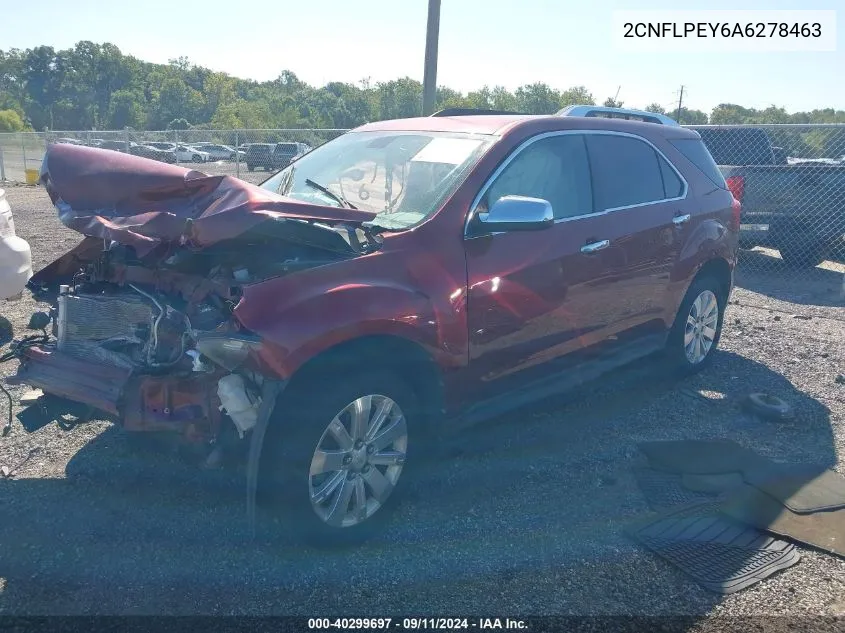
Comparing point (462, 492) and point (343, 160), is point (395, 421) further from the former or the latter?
point (343, 160)

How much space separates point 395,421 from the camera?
12.0 ft

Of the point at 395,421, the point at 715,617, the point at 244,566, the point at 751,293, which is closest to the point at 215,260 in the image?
the point at 395,421

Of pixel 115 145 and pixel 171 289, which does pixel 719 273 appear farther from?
pixel 115 145

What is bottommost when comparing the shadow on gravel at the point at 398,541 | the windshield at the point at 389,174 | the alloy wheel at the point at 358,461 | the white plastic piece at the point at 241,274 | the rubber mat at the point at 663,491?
the shadow on gravel at the point at 398,541

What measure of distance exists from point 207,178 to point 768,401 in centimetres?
411

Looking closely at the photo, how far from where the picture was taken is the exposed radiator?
3619mm

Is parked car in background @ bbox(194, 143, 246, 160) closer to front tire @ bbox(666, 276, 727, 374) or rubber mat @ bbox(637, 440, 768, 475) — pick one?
front tire @ bbox(666, 276, 727, 374)

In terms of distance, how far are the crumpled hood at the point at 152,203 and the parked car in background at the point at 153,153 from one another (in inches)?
732

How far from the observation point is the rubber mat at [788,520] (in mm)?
3701

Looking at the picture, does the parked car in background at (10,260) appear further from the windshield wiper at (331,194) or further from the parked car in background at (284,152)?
the parked car in background at (284,152)

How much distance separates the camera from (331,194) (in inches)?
173

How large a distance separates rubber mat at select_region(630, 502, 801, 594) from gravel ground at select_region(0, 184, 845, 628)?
7cm

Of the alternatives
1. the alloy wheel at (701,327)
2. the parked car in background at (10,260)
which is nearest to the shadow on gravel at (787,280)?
the alloy wheel at (701,327)

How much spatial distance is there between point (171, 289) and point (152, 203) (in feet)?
1.41
